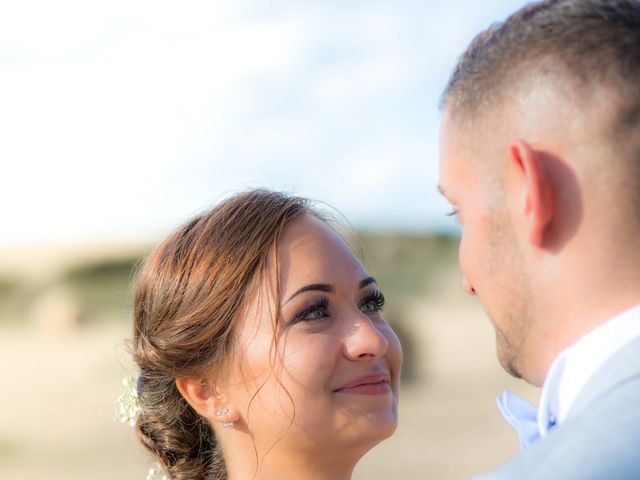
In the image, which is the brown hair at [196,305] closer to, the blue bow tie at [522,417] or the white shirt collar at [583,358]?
the blue bow tie at [522,417]

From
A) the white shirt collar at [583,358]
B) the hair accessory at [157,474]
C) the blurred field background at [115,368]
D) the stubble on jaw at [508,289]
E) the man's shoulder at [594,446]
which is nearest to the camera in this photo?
the man's shoulder at [594,446]

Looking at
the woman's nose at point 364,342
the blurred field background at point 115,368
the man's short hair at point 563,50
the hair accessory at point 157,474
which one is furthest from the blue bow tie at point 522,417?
the blurred field background at point 115,368

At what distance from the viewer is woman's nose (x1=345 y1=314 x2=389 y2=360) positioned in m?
3.69

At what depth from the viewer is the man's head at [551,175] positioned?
1.99m

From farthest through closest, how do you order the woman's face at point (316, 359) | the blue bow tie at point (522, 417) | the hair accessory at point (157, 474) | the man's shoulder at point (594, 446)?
the hair accessory at point (157, 474) → the woman's face at point (316, 359) → the blue bow tie at point (522, 417) → the man's shoulder at point (594, 446)

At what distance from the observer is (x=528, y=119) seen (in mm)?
2119

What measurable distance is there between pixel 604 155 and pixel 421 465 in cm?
1615

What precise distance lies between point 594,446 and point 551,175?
0.60 metres

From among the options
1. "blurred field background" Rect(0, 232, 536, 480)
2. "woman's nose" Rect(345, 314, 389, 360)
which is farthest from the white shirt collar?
"blurred field background" Rect(0, 232, 536, 480)

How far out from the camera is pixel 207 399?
4.06 meters

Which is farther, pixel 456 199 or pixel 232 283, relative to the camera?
pixel 232 283

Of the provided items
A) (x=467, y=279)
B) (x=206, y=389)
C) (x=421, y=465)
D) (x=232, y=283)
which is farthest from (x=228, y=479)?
(x=421, y=465)

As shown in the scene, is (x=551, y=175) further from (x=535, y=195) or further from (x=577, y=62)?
(x=577, y=62)

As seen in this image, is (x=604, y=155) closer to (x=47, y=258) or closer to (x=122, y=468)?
(x=122, y=468)
